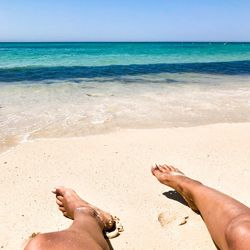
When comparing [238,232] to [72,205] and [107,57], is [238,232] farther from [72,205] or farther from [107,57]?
[107,57]

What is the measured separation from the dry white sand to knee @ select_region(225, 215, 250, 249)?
0.46 meters

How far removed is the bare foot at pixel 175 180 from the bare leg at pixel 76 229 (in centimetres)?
65

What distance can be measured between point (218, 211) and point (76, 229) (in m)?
0.93

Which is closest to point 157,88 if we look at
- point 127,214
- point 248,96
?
point 248,96

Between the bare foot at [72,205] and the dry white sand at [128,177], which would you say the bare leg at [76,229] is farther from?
the dry white sand at [128,177]

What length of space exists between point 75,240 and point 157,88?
7.88 metres

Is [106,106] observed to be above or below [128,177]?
above

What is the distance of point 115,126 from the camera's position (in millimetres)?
5250

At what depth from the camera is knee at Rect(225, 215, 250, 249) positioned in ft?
5.82

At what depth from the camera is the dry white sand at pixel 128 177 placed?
2.49 m

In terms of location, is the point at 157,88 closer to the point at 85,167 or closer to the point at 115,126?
the point at 115,126

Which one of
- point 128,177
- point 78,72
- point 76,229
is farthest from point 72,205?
point 78,72

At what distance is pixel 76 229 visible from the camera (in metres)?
1.96

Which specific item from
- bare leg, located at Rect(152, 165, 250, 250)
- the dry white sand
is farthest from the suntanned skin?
the dry white sand
